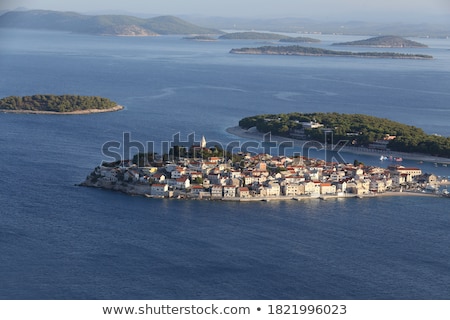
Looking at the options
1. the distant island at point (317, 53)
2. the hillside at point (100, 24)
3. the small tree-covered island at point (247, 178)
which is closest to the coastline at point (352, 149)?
the small tree-covered island at point (247, 178)

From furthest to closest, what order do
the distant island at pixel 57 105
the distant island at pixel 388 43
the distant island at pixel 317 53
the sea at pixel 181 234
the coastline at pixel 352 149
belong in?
1. the distant island at pixel 388 43
2. the distant island at pixel 317 53
3. the distant island at pixel 57 105
4. the coastline at pixel 352 149
5. the sea at pixel 181 234

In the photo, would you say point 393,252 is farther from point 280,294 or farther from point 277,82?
point 277,82

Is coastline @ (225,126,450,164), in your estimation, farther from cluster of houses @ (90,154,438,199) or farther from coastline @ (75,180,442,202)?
coastline @ (75,180,442,202)

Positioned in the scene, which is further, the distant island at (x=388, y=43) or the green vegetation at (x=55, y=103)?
the distant island at (x=388, y=43)

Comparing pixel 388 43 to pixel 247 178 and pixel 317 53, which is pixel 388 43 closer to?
pixel 317 53

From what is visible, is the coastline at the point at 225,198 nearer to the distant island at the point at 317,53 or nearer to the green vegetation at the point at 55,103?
the green vegetation at the point at 55,103

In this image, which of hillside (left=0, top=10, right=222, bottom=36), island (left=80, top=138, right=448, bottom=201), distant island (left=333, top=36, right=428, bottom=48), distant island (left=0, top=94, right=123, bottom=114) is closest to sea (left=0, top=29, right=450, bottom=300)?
island (left=80, top=138, right=448, bottom=201)

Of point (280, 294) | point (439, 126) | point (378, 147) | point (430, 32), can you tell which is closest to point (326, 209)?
point (280, 294)
